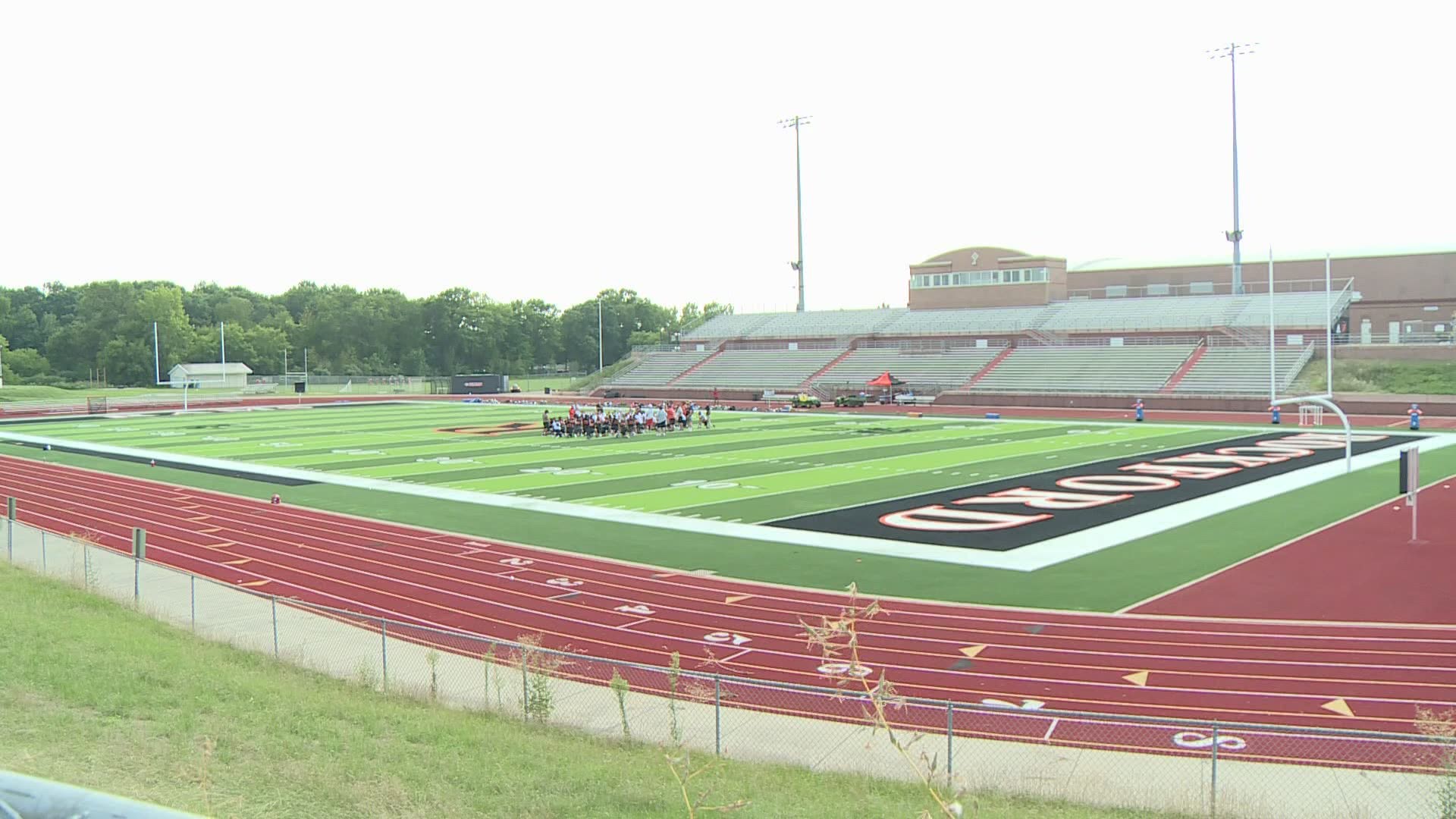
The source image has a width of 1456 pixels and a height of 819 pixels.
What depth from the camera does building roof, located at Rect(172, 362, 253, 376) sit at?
10556 cm

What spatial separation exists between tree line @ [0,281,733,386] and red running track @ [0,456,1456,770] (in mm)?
95441

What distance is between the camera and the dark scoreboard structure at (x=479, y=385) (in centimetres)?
9091

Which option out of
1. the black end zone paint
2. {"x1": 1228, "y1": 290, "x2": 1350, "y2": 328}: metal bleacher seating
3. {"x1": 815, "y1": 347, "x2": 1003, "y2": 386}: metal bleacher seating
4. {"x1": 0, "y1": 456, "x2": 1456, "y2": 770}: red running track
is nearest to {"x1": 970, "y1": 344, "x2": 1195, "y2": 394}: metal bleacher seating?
{"x1": 815, "y1": 347, "x2": 1003, "y2": 386}: metal bleacher seating

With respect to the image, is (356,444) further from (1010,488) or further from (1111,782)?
(1111,782)

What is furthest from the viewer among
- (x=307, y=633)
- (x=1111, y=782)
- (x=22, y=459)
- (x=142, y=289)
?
(x=142, y=289)

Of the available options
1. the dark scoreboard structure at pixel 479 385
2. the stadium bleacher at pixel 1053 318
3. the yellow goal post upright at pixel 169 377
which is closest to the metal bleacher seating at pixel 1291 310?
the stadium bleacher at pixel 1053 318

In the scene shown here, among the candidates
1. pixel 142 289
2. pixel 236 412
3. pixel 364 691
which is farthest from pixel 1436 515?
pixel 142 289

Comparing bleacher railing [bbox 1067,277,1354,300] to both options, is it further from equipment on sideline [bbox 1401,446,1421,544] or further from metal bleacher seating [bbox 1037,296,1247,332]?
equipment on sideline [bbox 1401,446,1421,544]

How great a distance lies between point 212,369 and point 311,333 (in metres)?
20.6

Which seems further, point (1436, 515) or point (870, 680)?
point (1436, 515)

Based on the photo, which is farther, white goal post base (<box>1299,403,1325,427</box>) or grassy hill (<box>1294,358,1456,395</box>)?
grassy hill (<box>1294,358,1456,395</box>)

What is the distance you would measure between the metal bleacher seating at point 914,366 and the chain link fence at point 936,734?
188 ft

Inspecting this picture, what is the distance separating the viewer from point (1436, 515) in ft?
75.6

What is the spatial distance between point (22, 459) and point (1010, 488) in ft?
110
